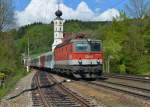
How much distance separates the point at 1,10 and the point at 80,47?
90.7ft

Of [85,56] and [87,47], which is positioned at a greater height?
[87,47]

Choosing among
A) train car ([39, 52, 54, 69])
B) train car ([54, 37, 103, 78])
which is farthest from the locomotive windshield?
train car ([39, 52, 54, 69])

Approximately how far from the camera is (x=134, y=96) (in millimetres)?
19609

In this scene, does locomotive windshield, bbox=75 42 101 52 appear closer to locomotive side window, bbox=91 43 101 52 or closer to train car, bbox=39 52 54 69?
locomotive side window, bbox=91 43 101 52

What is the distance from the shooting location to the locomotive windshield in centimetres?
3391

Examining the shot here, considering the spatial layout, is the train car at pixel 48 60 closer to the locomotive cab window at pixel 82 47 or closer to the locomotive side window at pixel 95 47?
the locomotive cab window at pixel 82 47

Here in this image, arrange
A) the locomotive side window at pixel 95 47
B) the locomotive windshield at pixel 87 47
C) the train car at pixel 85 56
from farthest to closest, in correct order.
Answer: the locomotive side window at pixel 95 47, the locomotive windshield at pixel 87 47, the train car at pixel 85 56

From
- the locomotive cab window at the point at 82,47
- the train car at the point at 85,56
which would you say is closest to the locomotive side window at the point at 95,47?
the train car at the point at 85,56

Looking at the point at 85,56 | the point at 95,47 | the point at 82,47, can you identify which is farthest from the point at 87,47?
the point at 85,56

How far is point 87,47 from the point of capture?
33969 millimetres

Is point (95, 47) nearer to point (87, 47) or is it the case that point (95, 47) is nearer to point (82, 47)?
point (87, 47)

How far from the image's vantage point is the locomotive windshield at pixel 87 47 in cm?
3391

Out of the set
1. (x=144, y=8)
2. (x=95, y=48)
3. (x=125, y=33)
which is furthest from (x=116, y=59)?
(x=95, y=48)

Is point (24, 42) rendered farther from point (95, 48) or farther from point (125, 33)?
point (95, 48)
